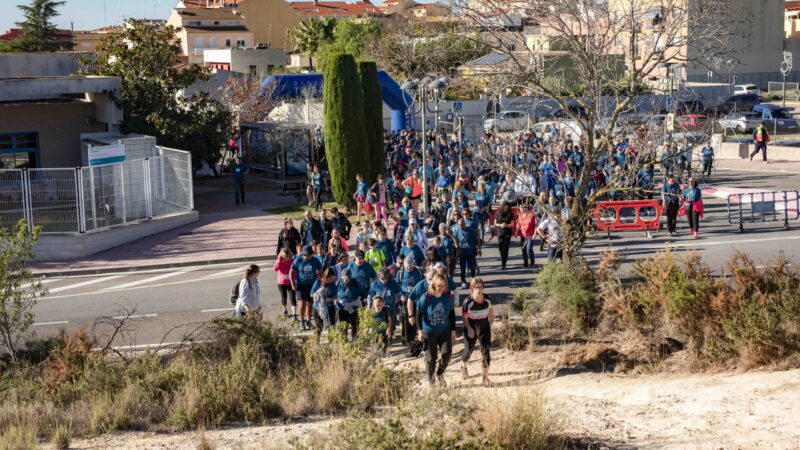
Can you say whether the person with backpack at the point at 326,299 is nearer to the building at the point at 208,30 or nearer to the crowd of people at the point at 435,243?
the crowd of people at the point at 435,243

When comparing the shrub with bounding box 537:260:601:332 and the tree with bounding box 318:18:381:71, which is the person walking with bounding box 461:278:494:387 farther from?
the tree with bounding box 318:18:381:71

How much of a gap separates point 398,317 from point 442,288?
3597 millimetres

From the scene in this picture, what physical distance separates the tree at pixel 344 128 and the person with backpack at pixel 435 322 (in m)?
17.4

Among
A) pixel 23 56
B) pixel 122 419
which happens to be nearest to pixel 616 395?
pixel 122 419

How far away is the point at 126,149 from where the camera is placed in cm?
3031

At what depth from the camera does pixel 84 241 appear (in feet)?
82.4

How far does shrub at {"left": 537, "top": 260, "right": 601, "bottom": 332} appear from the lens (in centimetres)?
1459

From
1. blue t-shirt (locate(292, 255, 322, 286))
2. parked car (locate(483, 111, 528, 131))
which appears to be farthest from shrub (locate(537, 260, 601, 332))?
parked car (locate(483, 111, 528, 131))

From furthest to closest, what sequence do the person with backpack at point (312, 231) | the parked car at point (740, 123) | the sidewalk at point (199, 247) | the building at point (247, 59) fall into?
1. the building at point (247, 59)
2. the parked car at point (740, 123)
3. the sidewalk at point (199, 247)
4. the person with backpack at point (312, 231)

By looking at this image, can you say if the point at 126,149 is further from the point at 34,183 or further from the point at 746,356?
the point at 746,356

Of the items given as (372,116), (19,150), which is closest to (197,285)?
(372,116)

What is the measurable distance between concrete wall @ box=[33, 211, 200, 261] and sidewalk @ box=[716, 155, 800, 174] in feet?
71.8

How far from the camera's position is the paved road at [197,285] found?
58.7 feet

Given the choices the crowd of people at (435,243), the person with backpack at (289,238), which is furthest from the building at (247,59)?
the person with backpack at (289,238)
